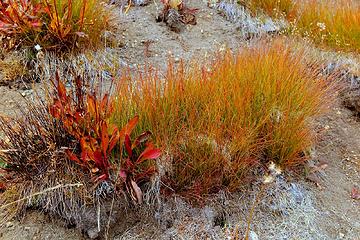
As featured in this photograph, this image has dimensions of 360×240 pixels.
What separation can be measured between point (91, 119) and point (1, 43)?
2025mm

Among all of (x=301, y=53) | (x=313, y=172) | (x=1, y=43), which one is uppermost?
(x=301, y=53)

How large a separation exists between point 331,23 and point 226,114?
3.13 m

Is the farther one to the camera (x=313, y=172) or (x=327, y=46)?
(x=327, y=46)

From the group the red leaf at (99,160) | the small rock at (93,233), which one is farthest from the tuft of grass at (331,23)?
the small rock at (93,233)

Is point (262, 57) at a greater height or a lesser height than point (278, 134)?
greater

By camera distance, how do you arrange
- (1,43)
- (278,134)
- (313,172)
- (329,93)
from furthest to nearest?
(1,43) → (329,93) → (313,172) → (278,134)

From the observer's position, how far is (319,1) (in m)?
6.69

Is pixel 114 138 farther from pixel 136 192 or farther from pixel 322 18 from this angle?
pixel 322 18

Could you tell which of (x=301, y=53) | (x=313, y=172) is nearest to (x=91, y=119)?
(x=313, y=172)

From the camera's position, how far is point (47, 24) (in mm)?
4621

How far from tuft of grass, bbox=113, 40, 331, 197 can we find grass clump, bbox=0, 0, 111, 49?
121cm

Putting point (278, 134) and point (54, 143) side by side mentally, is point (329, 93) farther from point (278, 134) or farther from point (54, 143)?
point (54, 143)

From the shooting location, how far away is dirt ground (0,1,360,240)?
10.6ft

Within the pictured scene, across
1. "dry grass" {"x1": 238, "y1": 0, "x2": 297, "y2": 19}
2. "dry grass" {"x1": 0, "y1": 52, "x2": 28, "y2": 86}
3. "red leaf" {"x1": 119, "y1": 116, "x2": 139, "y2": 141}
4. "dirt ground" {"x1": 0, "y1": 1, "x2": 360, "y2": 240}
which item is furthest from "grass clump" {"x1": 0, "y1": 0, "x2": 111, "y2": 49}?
"dry grass" {"x1": 238, "y1": 0, "x2": 297, "y2": 19}
